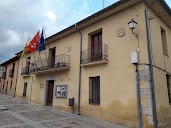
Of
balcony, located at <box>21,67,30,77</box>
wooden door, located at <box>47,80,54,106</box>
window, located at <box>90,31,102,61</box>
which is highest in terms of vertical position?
window, located at <box>90,31,102,61</box>

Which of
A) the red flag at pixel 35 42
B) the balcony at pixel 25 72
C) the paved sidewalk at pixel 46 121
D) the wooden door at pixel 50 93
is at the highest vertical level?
the red flag at pixel 35 42

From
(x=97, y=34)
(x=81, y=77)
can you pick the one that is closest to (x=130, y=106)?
(x=81, y=77)

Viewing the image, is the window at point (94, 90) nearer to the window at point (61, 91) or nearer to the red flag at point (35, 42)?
the window at point (61, 91)

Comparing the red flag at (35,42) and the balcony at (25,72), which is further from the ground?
the red flag at (35,42)

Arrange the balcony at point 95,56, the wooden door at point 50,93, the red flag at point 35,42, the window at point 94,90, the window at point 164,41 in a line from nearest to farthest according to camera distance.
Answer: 1. the balcony at point 95,56
2. the window at point 94,90
3. the window at point 164,41
4. the wooden door at point 50,93
5. the red flag at point 35,42

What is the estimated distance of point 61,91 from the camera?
1040 centimetres

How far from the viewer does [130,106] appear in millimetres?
6578

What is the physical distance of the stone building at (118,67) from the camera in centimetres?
646

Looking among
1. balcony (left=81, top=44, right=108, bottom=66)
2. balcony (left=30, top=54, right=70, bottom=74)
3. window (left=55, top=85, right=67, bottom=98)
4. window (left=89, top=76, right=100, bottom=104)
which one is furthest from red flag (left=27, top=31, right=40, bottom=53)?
window (left=89, top=76, right=100, bottom=104)

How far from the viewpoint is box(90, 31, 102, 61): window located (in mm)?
8641

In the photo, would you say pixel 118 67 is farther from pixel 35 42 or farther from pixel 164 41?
pixel 35 42

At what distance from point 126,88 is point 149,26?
10.2 feet

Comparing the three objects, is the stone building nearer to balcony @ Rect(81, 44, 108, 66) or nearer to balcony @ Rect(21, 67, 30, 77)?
balcony @ Rect(81, 44, 108, 66)

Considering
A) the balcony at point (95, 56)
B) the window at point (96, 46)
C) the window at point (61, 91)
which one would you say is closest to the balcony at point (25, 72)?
the window at point (61, 91)
